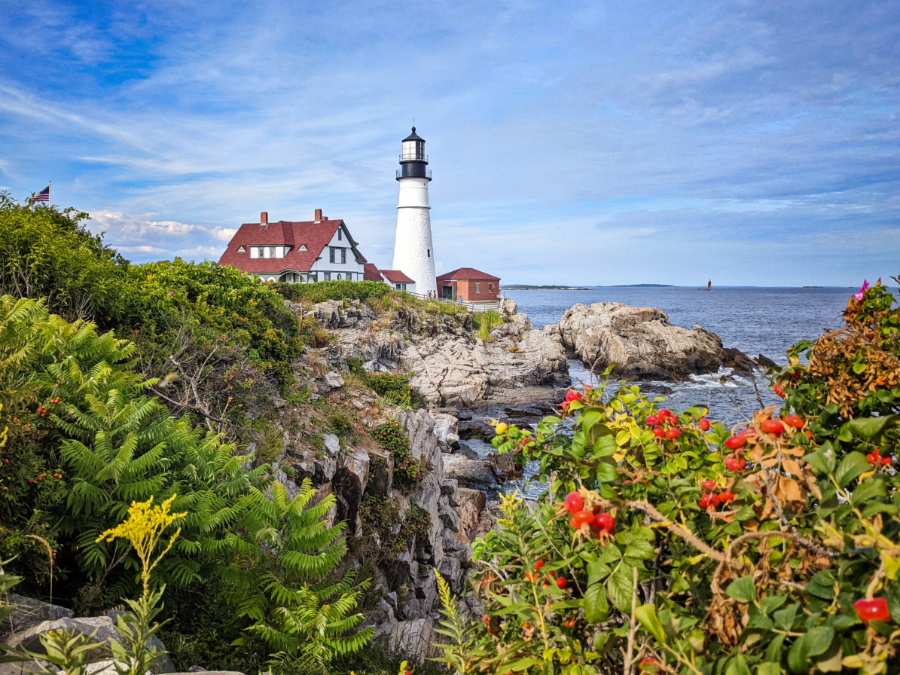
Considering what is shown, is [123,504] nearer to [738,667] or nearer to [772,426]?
[738,667]

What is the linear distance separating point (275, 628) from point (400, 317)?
3332cm

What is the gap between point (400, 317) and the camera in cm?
3766

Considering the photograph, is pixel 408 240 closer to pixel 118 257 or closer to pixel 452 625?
pixel 118 257

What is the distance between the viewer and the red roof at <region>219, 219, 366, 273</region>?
161 ft

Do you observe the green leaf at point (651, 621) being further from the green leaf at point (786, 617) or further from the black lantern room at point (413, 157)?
the black lantern room at point (413, 157)

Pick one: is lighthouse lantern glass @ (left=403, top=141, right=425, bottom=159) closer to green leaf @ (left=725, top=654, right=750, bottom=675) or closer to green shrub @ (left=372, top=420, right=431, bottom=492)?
green shrub @ (left=372, top=420, right=431, bottom=492)

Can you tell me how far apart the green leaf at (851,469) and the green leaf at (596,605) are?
2.97 ft

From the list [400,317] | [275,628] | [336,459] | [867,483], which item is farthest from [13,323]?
[400,317]

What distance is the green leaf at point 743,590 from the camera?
162 centimetres

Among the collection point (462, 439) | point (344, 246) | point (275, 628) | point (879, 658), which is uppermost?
point (344, 246)

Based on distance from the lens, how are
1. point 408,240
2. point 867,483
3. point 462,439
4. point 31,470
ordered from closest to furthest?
1. point 867,483
2. point 31,470
3. point 462,439
4. point 408,240

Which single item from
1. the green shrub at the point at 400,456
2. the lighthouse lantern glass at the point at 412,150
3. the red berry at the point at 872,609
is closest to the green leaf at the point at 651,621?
the red berry at the point at 872,609

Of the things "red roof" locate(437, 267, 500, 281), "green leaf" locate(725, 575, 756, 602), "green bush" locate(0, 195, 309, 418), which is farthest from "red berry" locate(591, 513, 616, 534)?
"red roof" locate(437, 267, 500, 281)

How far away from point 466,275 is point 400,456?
190ft
